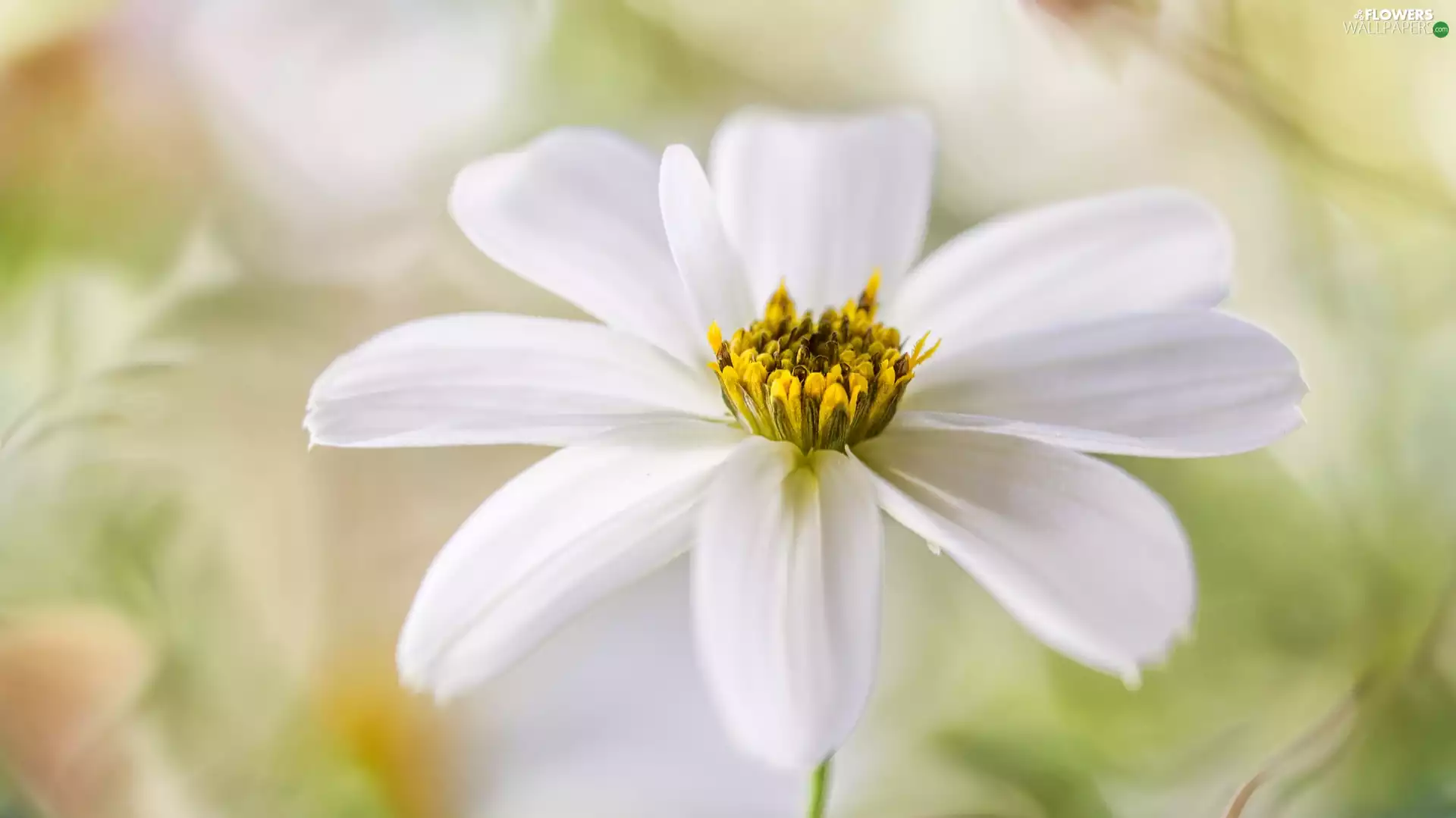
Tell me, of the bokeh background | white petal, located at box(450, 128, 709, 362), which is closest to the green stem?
the bokeh background

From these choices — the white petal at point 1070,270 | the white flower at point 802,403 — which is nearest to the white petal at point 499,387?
the white flower at point 802,403

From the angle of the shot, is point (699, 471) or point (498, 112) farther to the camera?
point (498, 112)

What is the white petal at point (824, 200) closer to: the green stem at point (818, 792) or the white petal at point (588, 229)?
the white petal at point (588, 229)

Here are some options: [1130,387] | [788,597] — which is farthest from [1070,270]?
[788,597]

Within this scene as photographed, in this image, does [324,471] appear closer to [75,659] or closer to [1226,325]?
[75,659]

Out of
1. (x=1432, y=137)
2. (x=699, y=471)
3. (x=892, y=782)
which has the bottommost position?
(x=892, y=782)

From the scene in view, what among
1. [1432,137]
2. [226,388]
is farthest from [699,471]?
[1432,137]

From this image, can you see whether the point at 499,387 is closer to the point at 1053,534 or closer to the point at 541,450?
the point at 541,450
